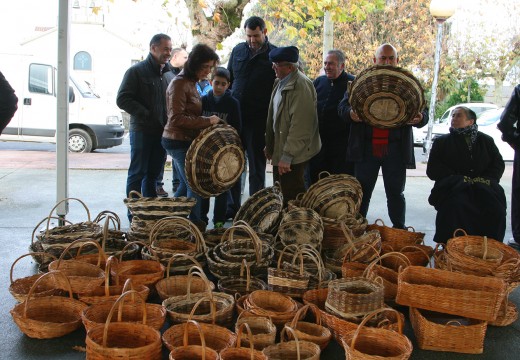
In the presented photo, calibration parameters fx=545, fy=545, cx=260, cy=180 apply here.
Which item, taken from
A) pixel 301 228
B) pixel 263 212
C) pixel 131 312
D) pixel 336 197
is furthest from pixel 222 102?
pixel 131 312

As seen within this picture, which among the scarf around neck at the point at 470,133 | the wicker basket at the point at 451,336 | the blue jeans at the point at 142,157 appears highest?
the scarf around neck at the point at 470,133

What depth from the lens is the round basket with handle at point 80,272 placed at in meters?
3.26

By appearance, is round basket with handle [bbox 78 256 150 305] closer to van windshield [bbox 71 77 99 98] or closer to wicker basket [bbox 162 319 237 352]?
wicker basket [bbox 162 319 237 352]

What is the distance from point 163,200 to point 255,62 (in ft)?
5.49

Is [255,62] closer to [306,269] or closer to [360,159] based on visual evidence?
[360,159]

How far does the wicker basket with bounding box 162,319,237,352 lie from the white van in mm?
9387

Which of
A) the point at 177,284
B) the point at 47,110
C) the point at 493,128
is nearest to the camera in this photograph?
the point at 177,284

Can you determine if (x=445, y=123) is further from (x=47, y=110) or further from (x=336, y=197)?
(x=336, y=197)

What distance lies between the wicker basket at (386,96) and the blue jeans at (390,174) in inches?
17.6

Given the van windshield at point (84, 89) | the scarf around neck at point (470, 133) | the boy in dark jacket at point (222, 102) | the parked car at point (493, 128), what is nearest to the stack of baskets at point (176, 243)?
the boy in dark jacket at point (222, 102)

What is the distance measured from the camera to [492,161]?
14.9 feet

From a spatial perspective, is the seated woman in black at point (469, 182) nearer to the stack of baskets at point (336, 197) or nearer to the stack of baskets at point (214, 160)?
the stack of baskets at point (336, 197)

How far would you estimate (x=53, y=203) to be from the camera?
640 centimetres

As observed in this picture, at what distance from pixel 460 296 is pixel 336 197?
163cm
